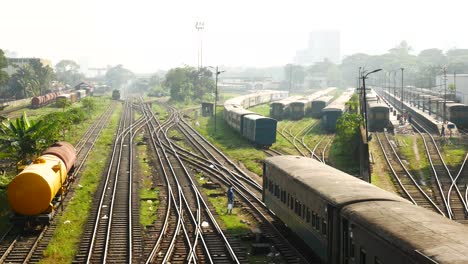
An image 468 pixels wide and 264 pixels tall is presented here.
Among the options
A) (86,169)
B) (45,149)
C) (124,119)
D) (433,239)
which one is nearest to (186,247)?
(433,239)

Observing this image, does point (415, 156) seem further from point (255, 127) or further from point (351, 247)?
point (351, 247)

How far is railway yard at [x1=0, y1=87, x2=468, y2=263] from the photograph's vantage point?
1595 cm

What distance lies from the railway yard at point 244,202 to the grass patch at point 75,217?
0.07 metres

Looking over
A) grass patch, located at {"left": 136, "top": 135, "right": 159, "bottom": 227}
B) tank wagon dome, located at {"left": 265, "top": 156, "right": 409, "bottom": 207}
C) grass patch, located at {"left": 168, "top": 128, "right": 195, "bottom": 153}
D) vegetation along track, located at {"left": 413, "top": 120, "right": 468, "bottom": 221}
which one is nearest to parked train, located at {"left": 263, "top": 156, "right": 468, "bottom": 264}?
tank wagon dome, located at {"left": 265, "top": 156, "right": 409, "bottom": 207}

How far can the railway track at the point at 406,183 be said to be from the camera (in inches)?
1232

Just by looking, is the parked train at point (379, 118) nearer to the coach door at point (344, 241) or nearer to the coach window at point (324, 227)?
the coach window at point (324, 227)

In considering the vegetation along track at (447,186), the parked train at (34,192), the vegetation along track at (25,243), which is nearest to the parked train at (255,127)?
the vegetation along track at (447,186)

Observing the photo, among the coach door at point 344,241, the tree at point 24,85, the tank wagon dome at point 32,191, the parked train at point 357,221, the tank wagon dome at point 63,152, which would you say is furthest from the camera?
the tree at point 24,85

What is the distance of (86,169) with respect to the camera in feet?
134

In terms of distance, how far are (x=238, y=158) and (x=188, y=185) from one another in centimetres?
1187

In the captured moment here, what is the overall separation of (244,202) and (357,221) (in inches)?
656

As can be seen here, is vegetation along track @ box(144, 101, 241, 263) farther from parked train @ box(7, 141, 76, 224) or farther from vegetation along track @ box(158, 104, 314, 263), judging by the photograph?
parked train @ box(7, 141, 76, 224)

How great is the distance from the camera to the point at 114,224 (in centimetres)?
2628

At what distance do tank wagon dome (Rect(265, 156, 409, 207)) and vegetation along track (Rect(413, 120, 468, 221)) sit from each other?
1016cm
